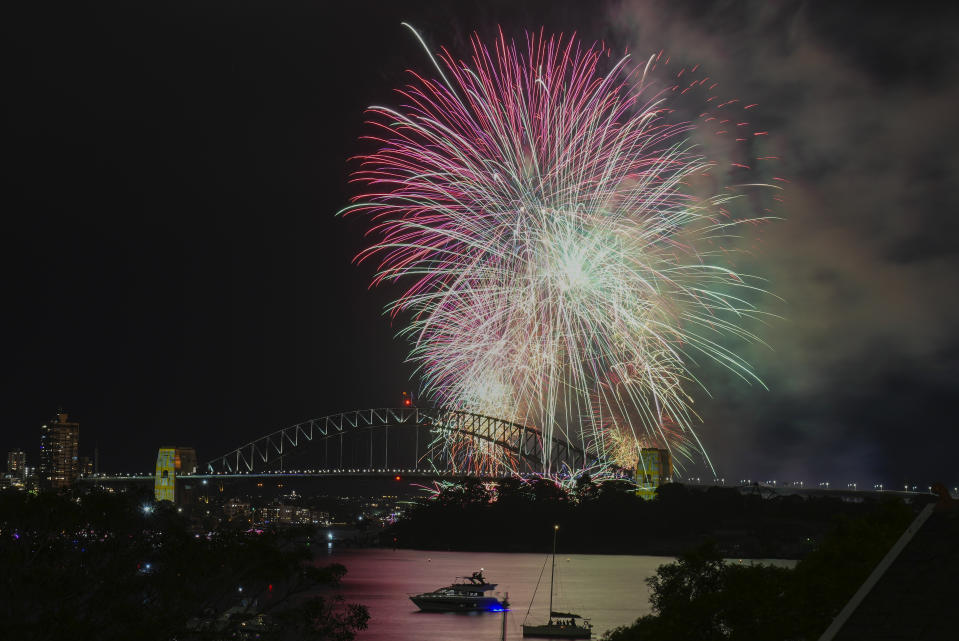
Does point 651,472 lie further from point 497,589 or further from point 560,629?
point 560,629

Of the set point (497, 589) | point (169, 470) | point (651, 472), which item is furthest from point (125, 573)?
point (169, 470)

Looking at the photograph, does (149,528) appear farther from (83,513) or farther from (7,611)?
(7,611)

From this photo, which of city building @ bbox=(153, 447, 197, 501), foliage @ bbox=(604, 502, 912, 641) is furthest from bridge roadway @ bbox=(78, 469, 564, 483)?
foliage @ bbox=(604, 502, 912, 641)

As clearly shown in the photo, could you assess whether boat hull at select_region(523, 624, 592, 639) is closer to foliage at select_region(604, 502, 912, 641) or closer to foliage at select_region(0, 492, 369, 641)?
foliage at select_region(604, 502, 912, 641)

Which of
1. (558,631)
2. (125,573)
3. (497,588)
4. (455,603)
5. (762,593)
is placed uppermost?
(125,573)

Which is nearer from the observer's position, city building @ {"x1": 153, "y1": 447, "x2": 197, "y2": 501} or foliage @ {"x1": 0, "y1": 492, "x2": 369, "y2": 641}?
foliage @ {"x1": 0, "y1": 492, "x2": 369, "y2": 641}

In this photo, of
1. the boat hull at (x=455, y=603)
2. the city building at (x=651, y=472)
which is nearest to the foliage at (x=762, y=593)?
the boat hull at (x=455, y=603)
